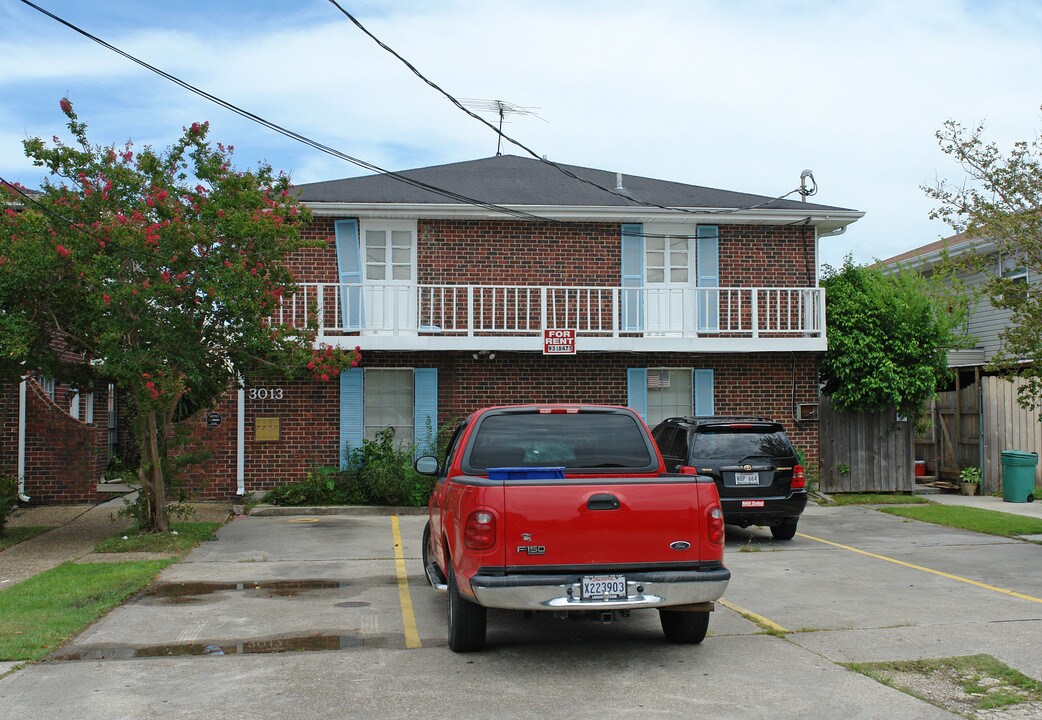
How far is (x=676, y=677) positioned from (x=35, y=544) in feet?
31.4

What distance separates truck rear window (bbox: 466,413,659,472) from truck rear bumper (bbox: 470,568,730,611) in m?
1.41

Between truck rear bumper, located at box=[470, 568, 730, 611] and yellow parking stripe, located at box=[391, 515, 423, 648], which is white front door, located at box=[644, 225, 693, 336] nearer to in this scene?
yellow parking stripe, located at box=[391, 515, 423, 648]

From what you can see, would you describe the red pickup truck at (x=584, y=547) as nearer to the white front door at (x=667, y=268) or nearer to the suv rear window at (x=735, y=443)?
the suv rear window at (x=735, y=443)

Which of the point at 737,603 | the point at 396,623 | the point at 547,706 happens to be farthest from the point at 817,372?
the point at 547,706

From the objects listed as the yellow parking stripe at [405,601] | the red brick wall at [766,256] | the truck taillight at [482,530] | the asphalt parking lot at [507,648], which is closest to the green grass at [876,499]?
the red brick wall at [766,256]

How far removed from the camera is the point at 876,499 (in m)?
18.0

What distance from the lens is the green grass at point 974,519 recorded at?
45.1 feet

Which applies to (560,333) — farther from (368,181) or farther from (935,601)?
(935,601)

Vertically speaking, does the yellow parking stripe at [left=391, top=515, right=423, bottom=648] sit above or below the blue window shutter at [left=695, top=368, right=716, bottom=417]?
below

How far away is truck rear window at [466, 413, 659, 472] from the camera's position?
7637 millimetres

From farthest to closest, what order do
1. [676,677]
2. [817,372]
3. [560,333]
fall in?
[817,372] → [560,333] → [676,677]

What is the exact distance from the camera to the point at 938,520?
49.5 ft

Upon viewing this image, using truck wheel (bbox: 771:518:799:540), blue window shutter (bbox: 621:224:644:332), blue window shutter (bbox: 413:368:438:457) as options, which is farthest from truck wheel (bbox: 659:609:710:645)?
blue window shutter (bbox: 621:224:644:332)

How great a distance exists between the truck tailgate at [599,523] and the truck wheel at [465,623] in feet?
2.16
